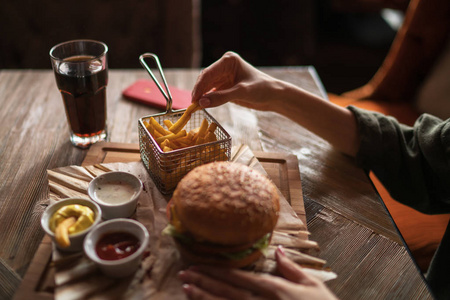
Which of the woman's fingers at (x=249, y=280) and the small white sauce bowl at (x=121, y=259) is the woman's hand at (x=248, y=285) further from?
the small white sauce bowl at (x=121, y=259)

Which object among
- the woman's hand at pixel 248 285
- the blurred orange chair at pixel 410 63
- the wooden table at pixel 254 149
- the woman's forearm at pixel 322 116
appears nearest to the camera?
the woman's hand at pixel 248 285

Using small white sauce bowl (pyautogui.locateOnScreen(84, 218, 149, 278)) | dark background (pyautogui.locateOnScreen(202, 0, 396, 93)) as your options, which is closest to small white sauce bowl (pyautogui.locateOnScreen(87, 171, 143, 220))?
small white sauce bowl (pyautogui.locateOnScreen(84, 218, 149, 278))

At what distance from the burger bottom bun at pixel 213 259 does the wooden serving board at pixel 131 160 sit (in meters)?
0.37

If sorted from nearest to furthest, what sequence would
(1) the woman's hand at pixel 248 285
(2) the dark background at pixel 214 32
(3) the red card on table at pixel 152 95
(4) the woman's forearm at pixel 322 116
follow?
(1) the woman's hand at pixel 248 285, (4) the woman's forearm at pixel 322 116, (3) the red card on table at pixel 152 95, (2) the dark background at pixel 214 32

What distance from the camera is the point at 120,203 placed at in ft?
4.75

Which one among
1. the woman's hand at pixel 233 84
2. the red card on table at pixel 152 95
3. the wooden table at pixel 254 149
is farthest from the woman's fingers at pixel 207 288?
the red card on table at pixel 152 95

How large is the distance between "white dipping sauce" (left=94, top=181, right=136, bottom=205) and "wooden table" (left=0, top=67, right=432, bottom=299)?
27 cm

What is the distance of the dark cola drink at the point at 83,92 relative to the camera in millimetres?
1789

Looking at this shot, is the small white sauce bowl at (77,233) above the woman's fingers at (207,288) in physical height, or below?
above

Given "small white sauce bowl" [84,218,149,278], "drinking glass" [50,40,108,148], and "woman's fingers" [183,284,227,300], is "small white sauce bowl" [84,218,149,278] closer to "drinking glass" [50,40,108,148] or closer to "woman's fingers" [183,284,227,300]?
"woman's fingers" [183,284,227,300]

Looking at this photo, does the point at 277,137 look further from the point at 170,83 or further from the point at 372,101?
the point at 372,101

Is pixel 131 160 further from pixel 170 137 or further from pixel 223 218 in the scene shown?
pixel 223 218

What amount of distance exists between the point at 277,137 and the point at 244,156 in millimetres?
350

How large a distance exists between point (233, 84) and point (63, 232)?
1156 millimetres
